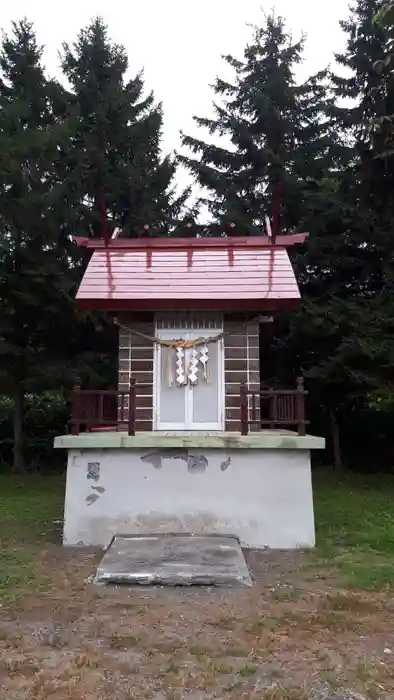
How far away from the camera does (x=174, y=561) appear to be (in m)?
6.86

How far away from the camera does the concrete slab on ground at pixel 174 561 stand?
249 inches

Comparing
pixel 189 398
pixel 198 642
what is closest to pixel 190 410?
pixel 189 398

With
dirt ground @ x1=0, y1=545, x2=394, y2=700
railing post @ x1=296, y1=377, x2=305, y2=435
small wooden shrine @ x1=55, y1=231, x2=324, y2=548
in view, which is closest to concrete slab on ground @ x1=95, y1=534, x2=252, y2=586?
dirt ground @ x1=0, y1=545, x2=394, y2=700

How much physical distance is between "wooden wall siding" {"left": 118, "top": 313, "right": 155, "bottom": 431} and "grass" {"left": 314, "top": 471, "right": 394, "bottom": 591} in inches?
124

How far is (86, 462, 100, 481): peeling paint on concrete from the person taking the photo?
823 cm

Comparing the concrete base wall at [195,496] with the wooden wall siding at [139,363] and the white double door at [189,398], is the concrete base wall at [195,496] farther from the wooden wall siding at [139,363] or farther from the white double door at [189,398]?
the wooden wall siding at [139,363]

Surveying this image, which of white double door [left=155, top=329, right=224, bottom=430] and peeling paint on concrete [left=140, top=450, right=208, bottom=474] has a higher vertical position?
white double door [left=155, top=329, right=224, bottom=430]

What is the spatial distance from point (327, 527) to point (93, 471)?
3.76 meters

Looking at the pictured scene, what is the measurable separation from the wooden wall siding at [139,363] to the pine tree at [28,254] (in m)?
5.26

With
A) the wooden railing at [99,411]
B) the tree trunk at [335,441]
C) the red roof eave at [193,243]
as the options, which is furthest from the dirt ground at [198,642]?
the tree trunk at [335,441]

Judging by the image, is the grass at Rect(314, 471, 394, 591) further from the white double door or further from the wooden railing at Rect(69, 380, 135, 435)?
the wooden railing at Rect(69, 380, 135, 435)

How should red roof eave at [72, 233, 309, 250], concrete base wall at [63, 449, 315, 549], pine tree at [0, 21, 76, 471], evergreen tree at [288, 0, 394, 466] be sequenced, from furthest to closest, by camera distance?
pine tree at [0, 21, 76, 471]
evergreen tree at [288, 0, 394, 466]
red roof eave at [72, 233, 309, 250]
concrete base wall at [63, 449, 315, 549]

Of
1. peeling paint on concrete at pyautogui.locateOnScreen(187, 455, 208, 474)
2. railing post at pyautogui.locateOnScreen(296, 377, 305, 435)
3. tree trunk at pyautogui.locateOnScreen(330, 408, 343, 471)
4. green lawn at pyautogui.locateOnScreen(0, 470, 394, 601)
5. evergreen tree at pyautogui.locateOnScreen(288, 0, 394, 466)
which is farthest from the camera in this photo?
tree trunk at pyautogui.locateOnScreen(330, 408, 343, 471)

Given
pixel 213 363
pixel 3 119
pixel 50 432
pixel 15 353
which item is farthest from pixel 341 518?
pixel 3 119
